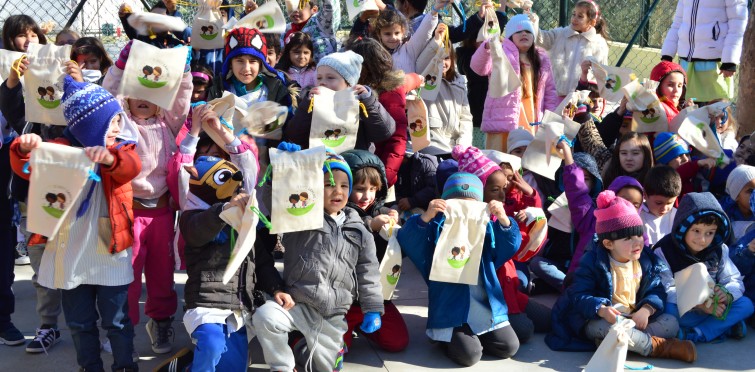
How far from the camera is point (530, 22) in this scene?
646cm

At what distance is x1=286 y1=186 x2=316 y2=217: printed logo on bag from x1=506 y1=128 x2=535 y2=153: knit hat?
2213 mm

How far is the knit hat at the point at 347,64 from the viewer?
509cm

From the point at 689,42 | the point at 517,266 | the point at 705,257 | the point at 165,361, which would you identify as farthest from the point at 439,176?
the point at 689,42

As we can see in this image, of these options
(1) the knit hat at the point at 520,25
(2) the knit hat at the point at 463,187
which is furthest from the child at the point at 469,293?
(1) the knit hat at the point at 520,25

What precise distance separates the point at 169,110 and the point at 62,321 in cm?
136

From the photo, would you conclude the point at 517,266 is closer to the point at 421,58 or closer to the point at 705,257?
the point at 705,257

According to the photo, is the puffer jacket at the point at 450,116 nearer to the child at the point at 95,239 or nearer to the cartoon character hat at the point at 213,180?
the cartoon character hat at the point at 213,180

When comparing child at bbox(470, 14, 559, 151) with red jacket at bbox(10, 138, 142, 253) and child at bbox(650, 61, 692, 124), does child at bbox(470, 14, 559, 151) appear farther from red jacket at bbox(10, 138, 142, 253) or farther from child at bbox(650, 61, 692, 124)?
red jacket at bbox(10, 138, 142, 253)

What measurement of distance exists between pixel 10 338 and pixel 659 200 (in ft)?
12.0

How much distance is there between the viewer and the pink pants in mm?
4496

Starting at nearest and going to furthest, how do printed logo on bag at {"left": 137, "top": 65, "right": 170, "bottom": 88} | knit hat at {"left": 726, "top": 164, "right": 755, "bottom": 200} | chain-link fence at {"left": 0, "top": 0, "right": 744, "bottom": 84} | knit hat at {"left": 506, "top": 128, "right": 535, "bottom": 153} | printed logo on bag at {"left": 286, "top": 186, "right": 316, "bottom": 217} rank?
printed logo on bag at {"left": 286, "top": 186, "right": 316, "bottom": 217} < printed logo on bag at {"left": 137, "top": 65, "right": 170, "bottom": 88} < knit hat at {"left": 726, "top": 164, "right": 755, "bottom": 200} < knit hat at {"left": 506, "top": 128, "right": 535, "bottom": 153} < chain-link fence at {"left": 0, "top": 0, "right": 744, "bottom": 84}

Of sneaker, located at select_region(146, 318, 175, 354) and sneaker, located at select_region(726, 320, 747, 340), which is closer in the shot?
sneaker, located at select_region(146, 318, 175, 354)

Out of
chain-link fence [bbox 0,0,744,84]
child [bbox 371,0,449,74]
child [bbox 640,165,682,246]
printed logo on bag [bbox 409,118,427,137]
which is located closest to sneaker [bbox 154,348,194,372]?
printed logo on bag [bbox 409,118,427,137]

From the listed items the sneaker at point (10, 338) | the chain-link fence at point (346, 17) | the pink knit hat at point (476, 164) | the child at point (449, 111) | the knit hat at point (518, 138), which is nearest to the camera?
the sneaker at point (10, 338)
